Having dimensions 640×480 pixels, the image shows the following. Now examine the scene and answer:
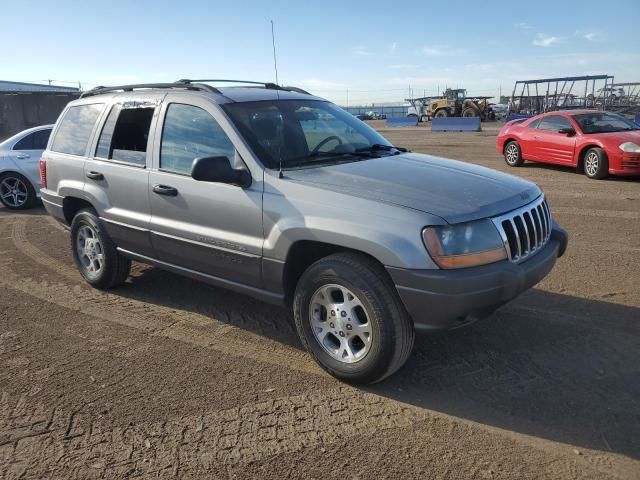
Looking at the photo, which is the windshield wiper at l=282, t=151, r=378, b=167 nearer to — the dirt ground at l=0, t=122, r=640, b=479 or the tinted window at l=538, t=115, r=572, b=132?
the dirt ground at l=0, t=122, r=640, b=479

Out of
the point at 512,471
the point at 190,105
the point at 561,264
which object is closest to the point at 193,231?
the point at 190,105

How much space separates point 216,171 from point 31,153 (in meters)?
7.83

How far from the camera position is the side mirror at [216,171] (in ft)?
11.5

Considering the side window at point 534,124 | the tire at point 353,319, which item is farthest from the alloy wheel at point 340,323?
the side window at point 534,124

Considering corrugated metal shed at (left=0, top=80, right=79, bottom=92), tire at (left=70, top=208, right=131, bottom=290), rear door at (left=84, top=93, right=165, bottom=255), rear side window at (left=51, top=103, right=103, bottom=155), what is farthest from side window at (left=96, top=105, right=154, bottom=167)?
corrugated metal shed at (left=0, top=80, right=79, bottom=92)

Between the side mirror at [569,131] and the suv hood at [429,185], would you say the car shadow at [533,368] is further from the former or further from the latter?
the side mirror at [569,131]

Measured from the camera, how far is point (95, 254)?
5285mm

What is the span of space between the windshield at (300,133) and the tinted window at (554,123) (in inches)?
354

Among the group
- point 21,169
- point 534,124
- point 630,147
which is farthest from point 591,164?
point 21,169

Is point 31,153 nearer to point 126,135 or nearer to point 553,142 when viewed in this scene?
point 126,135

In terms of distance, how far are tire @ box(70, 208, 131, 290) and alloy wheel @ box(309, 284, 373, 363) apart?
8.09 feet

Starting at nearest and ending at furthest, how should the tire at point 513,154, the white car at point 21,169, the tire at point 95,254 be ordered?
the tire at point 95,254 → the white car at point 21,169 → the tire at point 513,154

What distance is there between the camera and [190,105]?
4.23 m

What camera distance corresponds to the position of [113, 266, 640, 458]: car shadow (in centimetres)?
302
